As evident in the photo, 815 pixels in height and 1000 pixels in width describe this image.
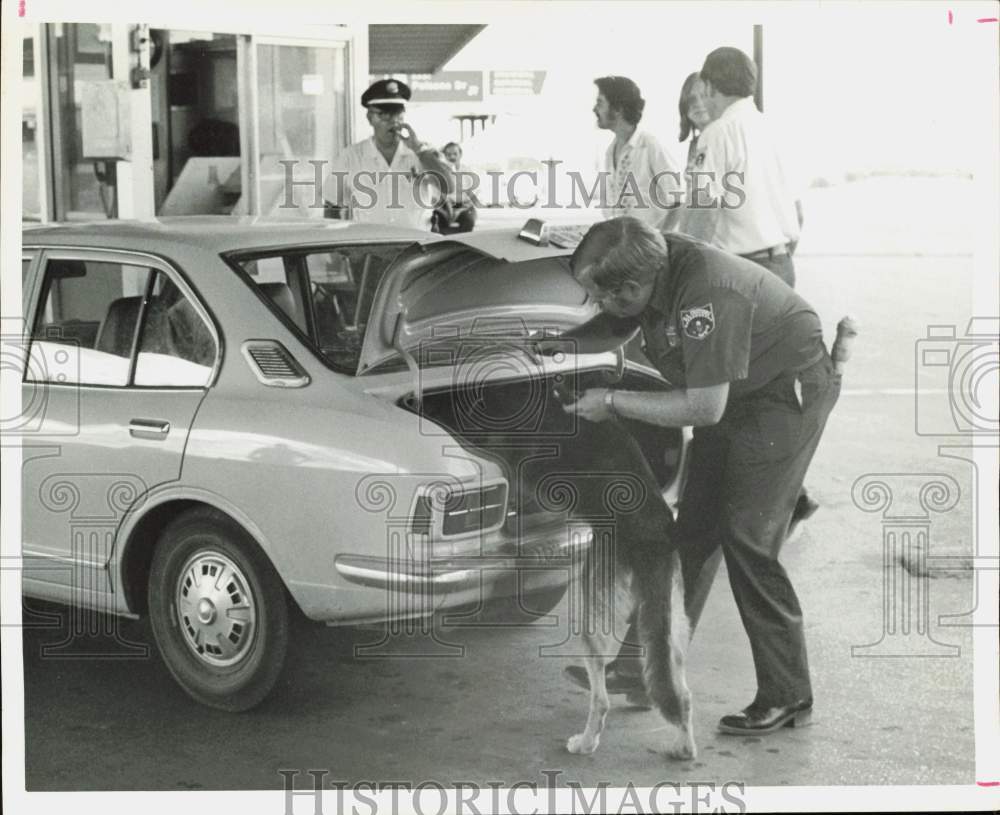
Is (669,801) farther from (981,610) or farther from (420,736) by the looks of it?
(981,610)

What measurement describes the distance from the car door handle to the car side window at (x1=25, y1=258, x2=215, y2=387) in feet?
0.37

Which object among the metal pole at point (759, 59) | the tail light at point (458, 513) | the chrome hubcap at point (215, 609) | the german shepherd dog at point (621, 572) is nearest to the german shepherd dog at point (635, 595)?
the german shepherd dog at point (621, 572)

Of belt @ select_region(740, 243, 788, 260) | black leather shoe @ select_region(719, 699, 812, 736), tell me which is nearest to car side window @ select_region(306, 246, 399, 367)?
belt @ select_region(740, 243, 788, 260)

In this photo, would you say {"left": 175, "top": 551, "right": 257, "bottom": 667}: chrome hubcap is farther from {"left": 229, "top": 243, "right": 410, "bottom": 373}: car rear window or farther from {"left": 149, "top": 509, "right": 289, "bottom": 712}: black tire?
{"left": 229, "top": 243, "right": 410, "bottom": 373}: car rear window

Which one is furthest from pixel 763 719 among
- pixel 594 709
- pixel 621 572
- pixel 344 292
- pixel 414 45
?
pixel 414 45

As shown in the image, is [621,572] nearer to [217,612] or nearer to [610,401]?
[610,401]

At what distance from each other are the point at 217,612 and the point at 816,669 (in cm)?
174

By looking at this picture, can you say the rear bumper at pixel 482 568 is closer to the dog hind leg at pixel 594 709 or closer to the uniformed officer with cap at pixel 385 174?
the dog hind leg at pixel 594 709

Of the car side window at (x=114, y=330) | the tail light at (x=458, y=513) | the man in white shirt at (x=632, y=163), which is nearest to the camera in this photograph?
the tail light at (x=458, y=513)

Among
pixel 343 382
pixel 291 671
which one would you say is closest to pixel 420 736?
pixel 291 671

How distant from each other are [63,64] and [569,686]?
7.65 ft

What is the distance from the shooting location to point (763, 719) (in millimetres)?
4395

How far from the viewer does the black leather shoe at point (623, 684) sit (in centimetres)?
438

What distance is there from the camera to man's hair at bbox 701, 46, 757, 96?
→ 14.3 feet
